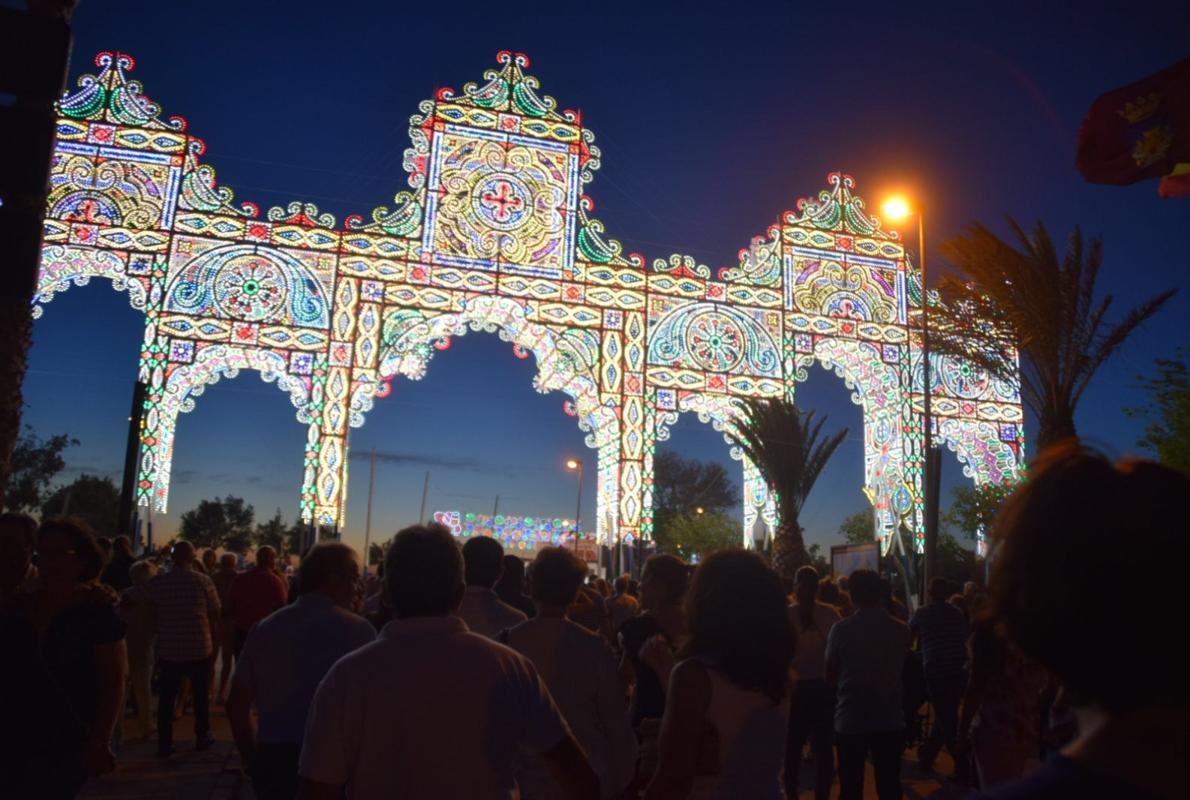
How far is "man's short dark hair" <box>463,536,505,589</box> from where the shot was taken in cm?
522

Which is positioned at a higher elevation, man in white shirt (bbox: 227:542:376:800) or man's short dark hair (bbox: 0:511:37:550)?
man's short dark hair (bbox: 0:511:37:550)

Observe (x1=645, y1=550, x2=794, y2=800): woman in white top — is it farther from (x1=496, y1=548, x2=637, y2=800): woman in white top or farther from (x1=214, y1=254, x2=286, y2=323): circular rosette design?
(x1=214, y1=254, x2=286, y2=323): circular rosette design

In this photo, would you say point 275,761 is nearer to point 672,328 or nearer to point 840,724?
point 840,724

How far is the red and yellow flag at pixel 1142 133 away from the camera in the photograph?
7715 mm

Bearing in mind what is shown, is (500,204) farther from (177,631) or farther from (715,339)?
(177,631)

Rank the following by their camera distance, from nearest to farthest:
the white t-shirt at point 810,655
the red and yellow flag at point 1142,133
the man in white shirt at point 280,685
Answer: the man in white shirt at point 280,685 < the white t-shirt at point 810,655 < the red and yellow flag at point 1142,133

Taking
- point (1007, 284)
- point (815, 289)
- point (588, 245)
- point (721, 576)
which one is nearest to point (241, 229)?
point (588, 245)

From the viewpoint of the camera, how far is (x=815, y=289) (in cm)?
2469

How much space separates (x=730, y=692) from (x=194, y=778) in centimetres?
630

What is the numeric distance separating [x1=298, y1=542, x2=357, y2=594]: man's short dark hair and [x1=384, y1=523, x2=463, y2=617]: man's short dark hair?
1852 mm

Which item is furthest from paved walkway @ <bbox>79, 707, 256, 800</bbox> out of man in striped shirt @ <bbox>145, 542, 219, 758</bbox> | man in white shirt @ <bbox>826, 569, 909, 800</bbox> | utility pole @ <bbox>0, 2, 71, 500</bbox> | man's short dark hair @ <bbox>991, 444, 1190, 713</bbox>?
man's short dark hair @ <bbox>991, 444, 1190, 713</bbox>

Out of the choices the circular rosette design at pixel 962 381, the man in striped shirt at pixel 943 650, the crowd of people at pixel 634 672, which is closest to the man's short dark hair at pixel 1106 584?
the crowd of people at pixel 634 672

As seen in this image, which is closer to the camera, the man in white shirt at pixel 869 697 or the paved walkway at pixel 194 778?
the man in white shirt at pixel 869 697

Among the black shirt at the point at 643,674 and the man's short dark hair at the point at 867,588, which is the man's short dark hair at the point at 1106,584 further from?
the man's short dark hair at the point at 867,588
